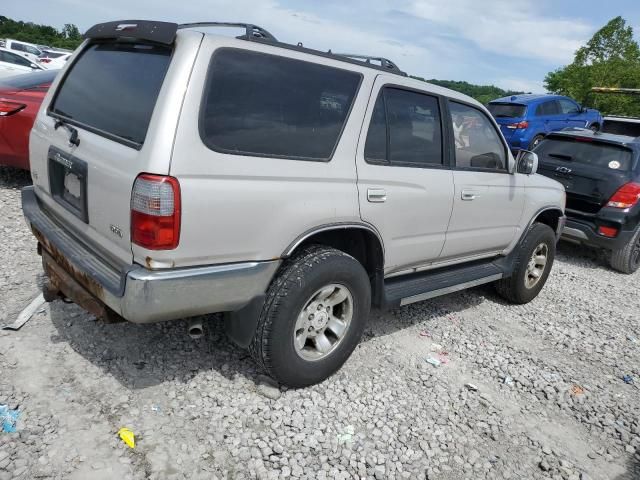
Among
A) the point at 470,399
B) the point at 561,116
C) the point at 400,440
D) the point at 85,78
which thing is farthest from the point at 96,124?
the point at 561,116

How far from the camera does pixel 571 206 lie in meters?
6.55

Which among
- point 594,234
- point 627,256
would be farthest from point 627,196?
point 627,256

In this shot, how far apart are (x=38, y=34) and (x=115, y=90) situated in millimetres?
76351

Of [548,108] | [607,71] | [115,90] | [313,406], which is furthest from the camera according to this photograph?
[607,71]

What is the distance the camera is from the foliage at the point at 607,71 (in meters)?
25.6

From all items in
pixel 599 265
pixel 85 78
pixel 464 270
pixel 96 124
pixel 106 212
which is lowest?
pixel 599 265

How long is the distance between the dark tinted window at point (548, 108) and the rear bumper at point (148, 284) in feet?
39.0

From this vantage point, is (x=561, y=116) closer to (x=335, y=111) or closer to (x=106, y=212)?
(x=335, y=111)

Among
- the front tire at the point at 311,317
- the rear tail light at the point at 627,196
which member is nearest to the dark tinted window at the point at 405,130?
the front tire at the point at 311,317

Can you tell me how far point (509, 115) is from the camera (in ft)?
40.4

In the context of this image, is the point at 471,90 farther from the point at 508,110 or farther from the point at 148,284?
the point at 148,284

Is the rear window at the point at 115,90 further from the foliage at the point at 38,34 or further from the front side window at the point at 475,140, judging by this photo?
the foliage at the point at 38,34

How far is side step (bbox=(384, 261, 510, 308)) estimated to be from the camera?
339cm

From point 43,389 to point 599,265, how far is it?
672 centimetres
